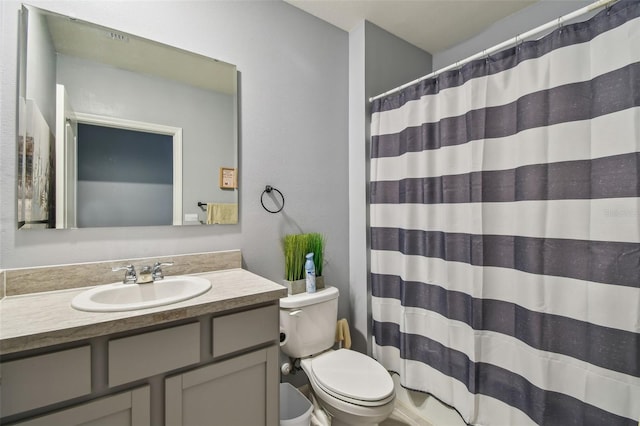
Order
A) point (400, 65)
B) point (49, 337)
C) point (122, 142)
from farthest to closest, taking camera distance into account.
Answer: point (400, 65) → point (122, 142) → point (49, 337)

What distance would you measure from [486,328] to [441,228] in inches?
20.4

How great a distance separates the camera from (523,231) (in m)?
1.23

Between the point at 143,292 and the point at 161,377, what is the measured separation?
0.41 m

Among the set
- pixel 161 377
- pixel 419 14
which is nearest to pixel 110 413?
pixel 161 377

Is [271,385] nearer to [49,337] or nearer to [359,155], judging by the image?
[49,337]

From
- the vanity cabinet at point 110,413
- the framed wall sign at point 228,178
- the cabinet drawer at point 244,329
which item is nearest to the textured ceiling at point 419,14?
the framed wall sign at point 228,178

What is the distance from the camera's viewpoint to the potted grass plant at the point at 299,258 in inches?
65.5

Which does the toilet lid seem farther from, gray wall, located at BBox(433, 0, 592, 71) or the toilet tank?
gray wall, located at BBox(433, 0, 592, 71)

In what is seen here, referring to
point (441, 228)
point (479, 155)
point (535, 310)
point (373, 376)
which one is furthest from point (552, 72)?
point (373, 376)

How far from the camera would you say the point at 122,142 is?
1.27 m

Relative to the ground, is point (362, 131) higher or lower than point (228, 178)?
higher

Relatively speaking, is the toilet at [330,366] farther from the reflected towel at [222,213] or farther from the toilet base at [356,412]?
the reflected towel at [222,213]

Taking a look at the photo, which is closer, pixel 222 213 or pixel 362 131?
pixel 222 213

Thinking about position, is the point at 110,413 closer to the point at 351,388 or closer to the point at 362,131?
the point at 351,388
